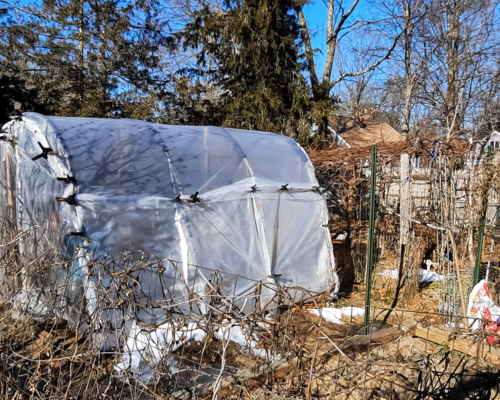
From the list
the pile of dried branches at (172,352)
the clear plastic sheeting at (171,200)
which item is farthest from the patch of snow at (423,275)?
the pile of dried branches at (172,352)

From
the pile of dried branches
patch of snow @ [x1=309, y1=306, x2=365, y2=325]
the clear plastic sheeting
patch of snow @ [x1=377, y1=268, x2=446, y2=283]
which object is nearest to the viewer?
the pile of dried branches

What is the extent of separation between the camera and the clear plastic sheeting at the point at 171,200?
5.21 m

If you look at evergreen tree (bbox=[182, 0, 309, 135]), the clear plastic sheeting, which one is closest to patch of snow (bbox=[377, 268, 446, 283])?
the clear plastic sheeting

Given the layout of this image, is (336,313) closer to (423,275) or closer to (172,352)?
(423,275)

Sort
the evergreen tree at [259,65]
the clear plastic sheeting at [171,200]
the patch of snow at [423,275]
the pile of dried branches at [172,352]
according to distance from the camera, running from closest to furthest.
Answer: the pile of dried branches at [172,352] < the clear plastic sheeting at [171,200] < the patch of snow at [423,275] < the evergreen tree at [259,65]

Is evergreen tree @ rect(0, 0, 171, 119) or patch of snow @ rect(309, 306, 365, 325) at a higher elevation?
evergreen tree @ rect(0, 0, 171, 119)

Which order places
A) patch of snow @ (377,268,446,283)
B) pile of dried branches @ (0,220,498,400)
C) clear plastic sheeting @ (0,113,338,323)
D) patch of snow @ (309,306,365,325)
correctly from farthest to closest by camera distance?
patch of snow @ (377,268,446,283) → patch of snow @ (309,306,365,325) → clear plastic sheeting @ (0,113,338,323) → pile of dried branches @ (0,220,498,400)

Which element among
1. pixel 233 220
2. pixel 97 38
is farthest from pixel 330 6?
pixel 233 220

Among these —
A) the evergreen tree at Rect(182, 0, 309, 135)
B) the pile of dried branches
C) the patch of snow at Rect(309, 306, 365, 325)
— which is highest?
the evergreen tree at Rect(182, 0, 309, 135)

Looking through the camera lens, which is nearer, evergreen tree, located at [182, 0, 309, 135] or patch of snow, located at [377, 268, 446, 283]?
patch of snow, located at [377, 268, 446, 283]

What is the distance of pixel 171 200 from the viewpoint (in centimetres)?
583

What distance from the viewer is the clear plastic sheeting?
5215 mm

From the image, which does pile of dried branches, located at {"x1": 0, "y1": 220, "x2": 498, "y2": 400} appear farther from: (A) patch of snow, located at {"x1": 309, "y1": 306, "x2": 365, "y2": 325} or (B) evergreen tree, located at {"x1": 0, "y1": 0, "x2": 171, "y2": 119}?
(B) evergreen tree, located at {"x1": 0, "y1": 0, "x2": 171, "y2": 119}

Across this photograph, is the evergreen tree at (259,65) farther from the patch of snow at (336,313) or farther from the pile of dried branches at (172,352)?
the pile of dried branches at (172,352)
